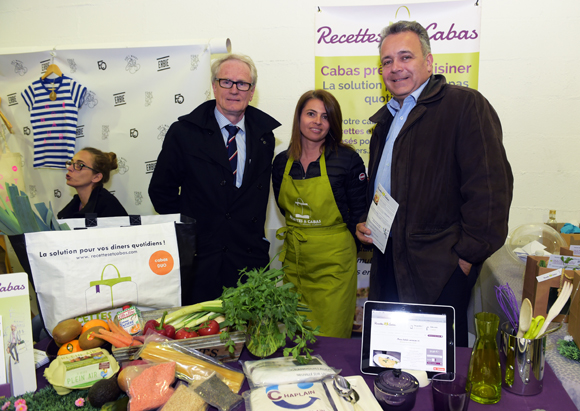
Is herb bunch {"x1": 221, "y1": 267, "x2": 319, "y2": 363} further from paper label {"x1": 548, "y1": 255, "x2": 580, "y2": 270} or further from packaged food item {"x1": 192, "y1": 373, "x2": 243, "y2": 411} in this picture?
paper label {"x1": 548, "y1": 255, "x2": 580, "y2": 270}

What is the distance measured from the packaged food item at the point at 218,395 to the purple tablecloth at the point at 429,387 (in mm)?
85

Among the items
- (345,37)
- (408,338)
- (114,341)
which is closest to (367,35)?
(345,37)

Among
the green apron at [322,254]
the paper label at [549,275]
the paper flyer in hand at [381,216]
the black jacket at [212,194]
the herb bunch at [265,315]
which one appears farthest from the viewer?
the green apron at [322,254]

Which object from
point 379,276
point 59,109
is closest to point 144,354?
point 379,276

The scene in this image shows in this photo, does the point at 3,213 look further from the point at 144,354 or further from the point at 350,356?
the point at 350,356

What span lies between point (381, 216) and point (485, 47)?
69.4 inches

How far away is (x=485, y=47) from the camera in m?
2.77

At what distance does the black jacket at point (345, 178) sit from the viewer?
2355 millimetres

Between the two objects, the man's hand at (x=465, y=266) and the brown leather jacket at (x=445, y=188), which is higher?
the brown leather jacket at (x=445, y=188)

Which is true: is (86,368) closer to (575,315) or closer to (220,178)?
(220,178)

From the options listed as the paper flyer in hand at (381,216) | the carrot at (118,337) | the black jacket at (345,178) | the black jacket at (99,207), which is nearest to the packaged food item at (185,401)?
the carrot at (118,337)

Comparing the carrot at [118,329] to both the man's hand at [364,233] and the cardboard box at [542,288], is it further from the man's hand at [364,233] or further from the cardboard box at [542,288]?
the cardboard box at [542,288]

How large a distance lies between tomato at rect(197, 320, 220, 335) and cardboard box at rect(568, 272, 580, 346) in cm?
110

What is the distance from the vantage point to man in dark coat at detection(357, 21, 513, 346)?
63.1 inches
